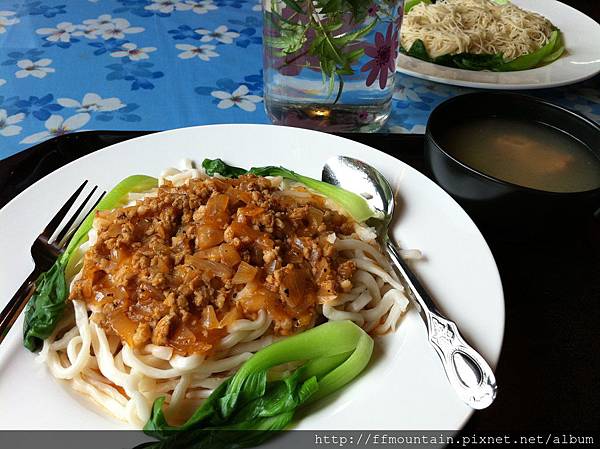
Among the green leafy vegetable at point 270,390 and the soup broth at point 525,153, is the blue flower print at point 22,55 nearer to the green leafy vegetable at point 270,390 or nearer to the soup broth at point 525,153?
the soup broth at point 525,153

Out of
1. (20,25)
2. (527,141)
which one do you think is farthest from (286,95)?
(20,25)

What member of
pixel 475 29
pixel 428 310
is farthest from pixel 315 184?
pixel 475 29

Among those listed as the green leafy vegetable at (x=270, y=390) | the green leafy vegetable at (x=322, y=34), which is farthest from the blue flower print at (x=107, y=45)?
the green leafy vegetable at (x=270, y=390)

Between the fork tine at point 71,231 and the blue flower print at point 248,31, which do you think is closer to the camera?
the fork tine at point 71,231

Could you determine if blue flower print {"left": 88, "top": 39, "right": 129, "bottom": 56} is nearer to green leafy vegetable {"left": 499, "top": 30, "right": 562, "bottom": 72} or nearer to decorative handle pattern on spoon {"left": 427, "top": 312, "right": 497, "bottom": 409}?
green leafy vegetable {"left": 499, "top": 30, "right": 562, "bottom": 72}

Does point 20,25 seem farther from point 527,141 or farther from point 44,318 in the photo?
point 527,141

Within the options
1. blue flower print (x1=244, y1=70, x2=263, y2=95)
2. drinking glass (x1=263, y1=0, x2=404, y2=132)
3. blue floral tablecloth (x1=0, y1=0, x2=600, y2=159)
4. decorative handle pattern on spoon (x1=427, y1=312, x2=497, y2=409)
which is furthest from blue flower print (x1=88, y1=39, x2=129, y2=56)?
decorative handle pattern on spoon (x1=427, y1=312, x2=497, y2=409)
